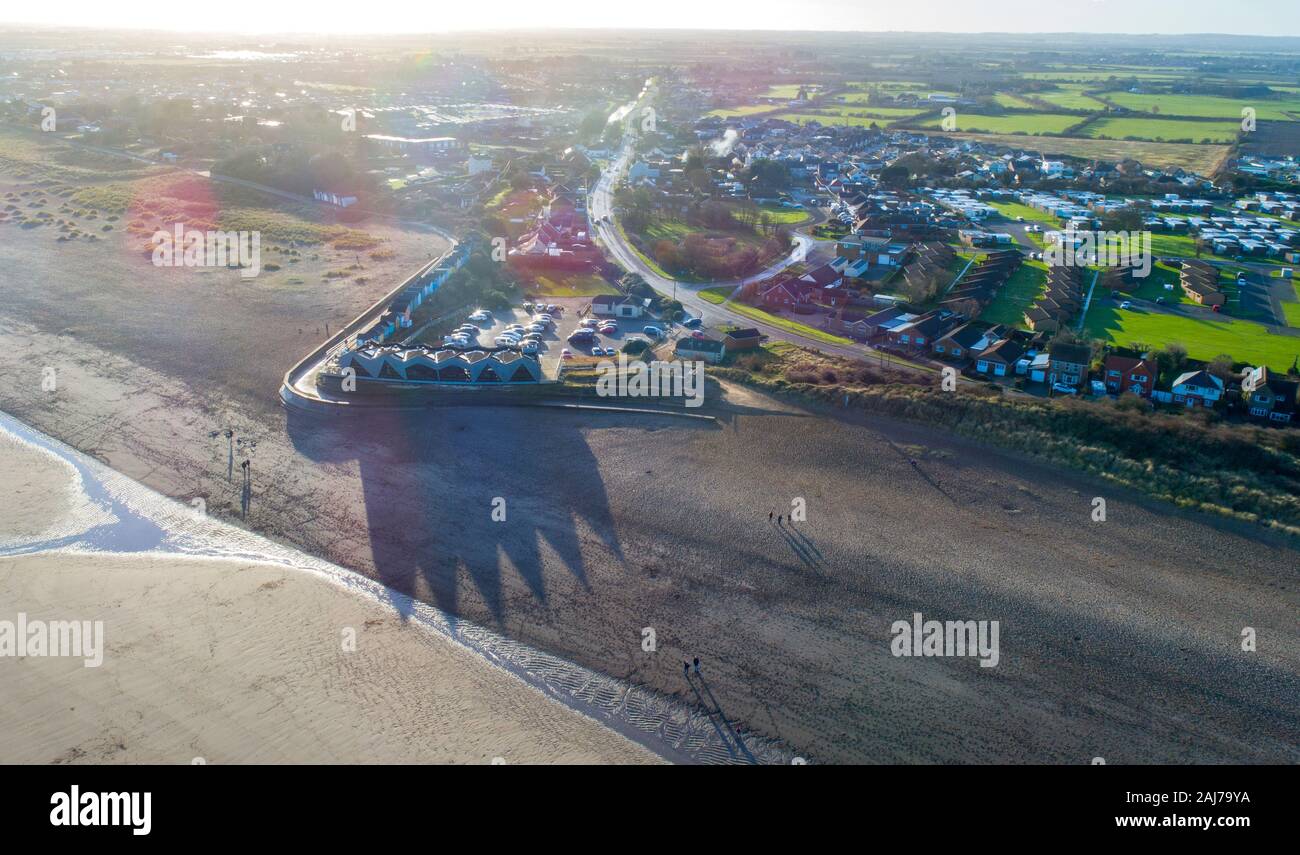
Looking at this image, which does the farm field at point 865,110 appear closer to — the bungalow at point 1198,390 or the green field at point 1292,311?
the green field at point 1292,311

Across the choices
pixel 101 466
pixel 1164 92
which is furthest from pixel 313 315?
pixel 1164 92

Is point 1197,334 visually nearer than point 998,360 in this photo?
No

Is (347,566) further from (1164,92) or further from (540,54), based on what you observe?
(540,54)

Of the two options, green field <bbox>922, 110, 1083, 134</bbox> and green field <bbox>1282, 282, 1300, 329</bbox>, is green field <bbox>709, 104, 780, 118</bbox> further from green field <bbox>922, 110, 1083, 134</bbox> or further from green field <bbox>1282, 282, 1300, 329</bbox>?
green field <bbox>1282, 282, 1300, 329</bbox>

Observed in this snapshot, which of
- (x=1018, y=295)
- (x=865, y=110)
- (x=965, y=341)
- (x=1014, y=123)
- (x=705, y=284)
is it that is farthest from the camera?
(x=865, y=110)

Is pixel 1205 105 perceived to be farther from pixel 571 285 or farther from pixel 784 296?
pixel 571 285

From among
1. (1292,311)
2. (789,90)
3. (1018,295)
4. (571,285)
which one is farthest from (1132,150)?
(571,285)

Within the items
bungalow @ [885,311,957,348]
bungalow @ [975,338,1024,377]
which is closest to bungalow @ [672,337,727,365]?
bungalow @ [885,311,957,348]

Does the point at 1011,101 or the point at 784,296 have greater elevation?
the point at 1011,101
